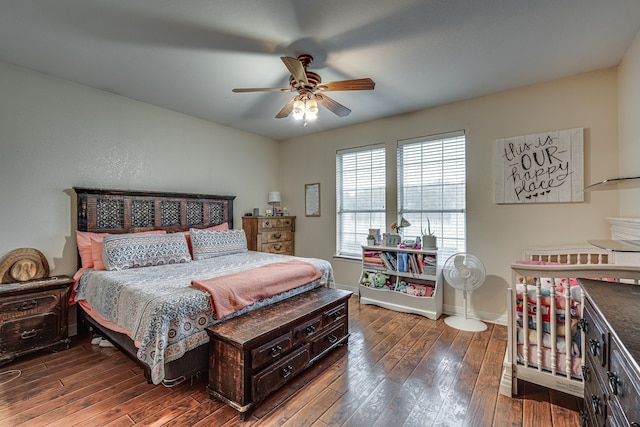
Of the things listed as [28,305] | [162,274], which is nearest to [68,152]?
[28,305]

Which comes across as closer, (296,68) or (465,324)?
(296,68)

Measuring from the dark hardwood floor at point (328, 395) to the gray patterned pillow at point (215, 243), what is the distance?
1.26m

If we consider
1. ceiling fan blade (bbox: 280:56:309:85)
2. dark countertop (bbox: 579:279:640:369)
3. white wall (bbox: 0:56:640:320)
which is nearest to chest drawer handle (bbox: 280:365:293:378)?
dark countertop (bbox: 579:279:640:369)

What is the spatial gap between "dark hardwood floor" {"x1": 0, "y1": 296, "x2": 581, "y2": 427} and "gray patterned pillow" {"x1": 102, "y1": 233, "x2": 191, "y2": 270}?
0.83 meters

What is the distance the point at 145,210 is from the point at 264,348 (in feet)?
8.29

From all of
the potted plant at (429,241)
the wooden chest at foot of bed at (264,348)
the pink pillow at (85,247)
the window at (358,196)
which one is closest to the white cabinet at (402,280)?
the potted plant at (429,241)

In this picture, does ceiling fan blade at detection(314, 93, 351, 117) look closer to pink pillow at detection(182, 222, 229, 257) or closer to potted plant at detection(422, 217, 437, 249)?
potted plant at detection(422, 217, 437, 249)

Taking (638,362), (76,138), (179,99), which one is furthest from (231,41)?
(638,362)

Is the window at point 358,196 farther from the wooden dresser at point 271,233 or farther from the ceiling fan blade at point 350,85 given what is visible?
the ceiling fan blade at point 350,85

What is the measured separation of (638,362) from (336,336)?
207 cm

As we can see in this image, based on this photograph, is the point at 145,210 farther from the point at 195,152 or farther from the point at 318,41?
the point at 318,41

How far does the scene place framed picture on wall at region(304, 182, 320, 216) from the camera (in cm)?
480

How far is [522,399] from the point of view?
1929mm

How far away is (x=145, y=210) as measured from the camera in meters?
3.45
